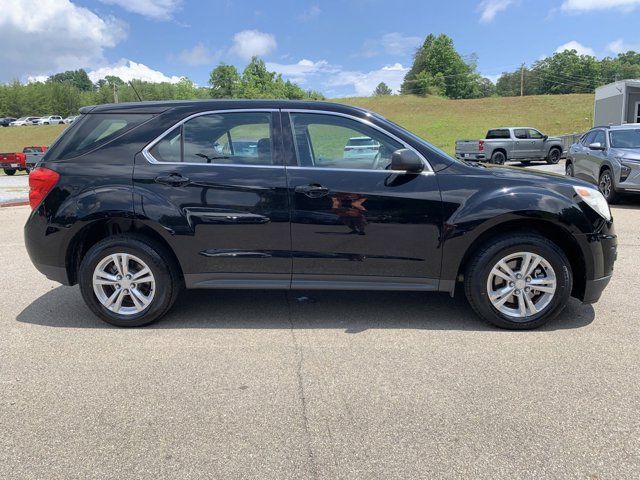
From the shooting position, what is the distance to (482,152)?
23.6 metres

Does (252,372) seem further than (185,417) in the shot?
Yes

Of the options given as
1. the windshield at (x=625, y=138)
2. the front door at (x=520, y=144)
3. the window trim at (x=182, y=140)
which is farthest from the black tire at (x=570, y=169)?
the front door at (x=520, y=144)

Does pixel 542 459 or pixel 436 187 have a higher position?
pixel 436 187

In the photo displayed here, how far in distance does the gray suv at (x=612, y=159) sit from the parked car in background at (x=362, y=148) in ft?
24.2

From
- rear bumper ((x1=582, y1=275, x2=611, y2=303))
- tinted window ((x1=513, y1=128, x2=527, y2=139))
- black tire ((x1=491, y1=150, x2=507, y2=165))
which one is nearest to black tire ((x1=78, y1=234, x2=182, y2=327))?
rear bumper ((x1=582, y1=275, x2=611, y2=303))

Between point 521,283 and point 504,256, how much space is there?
27 centimetres

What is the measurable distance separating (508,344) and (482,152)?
21469mm

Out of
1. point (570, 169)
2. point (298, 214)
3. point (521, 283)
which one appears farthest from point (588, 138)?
point (298, 214)

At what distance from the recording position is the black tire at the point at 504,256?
3.83m

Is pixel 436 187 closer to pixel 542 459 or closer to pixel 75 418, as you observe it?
pixel 542 459

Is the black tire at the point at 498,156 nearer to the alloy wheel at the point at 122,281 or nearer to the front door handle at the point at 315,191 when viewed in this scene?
the front door handle at the point at 315,191

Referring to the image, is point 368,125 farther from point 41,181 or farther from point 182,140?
point 41,181

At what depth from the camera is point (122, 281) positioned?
4062 mm

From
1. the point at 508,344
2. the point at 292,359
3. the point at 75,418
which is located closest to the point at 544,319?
the point at 508,344
